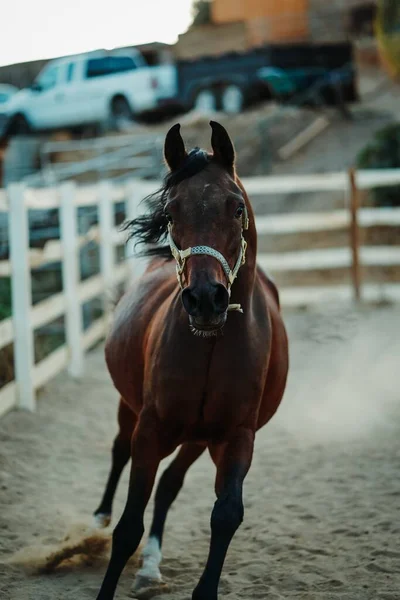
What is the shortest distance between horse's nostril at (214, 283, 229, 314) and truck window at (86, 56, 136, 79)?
1921cm

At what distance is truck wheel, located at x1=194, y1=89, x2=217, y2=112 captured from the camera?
21.9 metres

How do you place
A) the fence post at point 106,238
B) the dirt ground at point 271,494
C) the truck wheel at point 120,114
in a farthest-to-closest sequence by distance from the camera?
the truck wheel at point 120,114 → the fence post at point 106,238 → the dirt ground at point 271,494

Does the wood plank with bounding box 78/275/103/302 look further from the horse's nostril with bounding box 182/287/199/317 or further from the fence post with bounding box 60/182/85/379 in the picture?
the horse's nostril with bounding box 182/287/199/317

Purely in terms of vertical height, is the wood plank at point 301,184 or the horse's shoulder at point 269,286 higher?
the wood plank at point 301,184

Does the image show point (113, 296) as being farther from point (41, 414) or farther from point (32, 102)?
point (32, 102)

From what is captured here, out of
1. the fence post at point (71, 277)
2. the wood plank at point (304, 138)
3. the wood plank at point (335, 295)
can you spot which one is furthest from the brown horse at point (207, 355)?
the wood plank at point (304, 138)

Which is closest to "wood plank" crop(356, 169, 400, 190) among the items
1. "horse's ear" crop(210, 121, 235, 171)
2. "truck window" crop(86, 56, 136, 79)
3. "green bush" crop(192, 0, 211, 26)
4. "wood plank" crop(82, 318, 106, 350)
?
"wood plank" crop(82, 318, 106, 350)

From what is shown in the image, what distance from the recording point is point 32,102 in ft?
69.5

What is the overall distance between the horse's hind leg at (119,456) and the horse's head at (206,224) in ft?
5.20

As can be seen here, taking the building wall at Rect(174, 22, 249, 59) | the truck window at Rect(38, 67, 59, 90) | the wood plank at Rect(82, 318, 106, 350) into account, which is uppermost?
the building wall at Rect(174, 22, 249, 59)

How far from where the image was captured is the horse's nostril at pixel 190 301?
116 inches

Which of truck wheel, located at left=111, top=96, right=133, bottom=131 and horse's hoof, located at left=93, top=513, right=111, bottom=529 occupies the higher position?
truck wheel, located at left=111, top=96, right=133, bottom=131

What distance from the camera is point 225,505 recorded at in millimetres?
3404

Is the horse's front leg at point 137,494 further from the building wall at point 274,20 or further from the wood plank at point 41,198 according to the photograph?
the building wall at point 274,20
